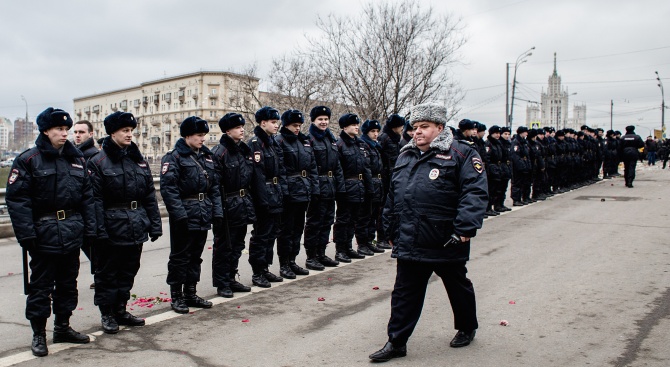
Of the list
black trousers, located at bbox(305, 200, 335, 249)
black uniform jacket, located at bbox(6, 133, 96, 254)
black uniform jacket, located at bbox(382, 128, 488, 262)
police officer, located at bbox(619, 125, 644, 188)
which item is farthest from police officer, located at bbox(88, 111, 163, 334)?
police officer, located at bbox(619, 125, 644, 188)

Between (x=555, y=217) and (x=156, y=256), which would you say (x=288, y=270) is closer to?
(x=156, y=256)

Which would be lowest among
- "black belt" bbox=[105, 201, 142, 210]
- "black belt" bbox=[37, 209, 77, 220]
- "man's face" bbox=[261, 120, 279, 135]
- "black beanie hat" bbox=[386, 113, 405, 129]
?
"black belt" bbox=[37, 209, 77, 220]

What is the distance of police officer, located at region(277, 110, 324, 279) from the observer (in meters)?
7.89

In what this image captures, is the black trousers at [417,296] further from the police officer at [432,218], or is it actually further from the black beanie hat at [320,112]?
the black beanie hat at [320,112]

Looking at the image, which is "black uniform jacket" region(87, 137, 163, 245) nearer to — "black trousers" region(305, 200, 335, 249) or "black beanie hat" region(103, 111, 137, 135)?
"black beanie hat" region(103, 111, 137, 135)

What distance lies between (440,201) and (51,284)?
137 inches

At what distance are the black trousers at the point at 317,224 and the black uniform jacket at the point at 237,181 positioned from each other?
1.33 m

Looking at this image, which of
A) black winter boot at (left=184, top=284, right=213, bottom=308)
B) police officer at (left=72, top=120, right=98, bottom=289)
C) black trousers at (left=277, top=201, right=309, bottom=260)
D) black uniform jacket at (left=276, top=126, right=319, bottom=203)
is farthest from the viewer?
black trousers at (left=277, top=201, right=309, bottom=260)

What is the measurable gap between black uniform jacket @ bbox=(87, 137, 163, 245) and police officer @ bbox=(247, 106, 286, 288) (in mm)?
1687

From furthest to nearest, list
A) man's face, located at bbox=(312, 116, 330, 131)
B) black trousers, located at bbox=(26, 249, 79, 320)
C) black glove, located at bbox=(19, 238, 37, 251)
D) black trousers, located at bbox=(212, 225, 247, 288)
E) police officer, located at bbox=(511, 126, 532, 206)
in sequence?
1. police officer, located at bbox=(511, 126, 532, 206)
2. man's face, located at bbox=(312, 116, 330, 131)
3. black trousers, located at bbox=(212, 225, 247, 288)
4. black trousers, located at bbox=(26, 249, 79, 320)
5. black glove, located at bbox=(19, 238, 37, 251)

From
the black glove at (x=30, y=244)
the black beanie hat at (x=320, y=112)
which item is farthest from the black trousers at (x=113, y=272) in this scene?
the black beanie hat at (x=320, y=112)

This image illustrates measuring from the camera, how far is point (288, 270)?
26.2 ft

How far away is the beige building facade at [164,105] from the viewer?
94.4 m

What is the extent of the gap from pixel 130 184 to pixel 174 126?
101 meters
